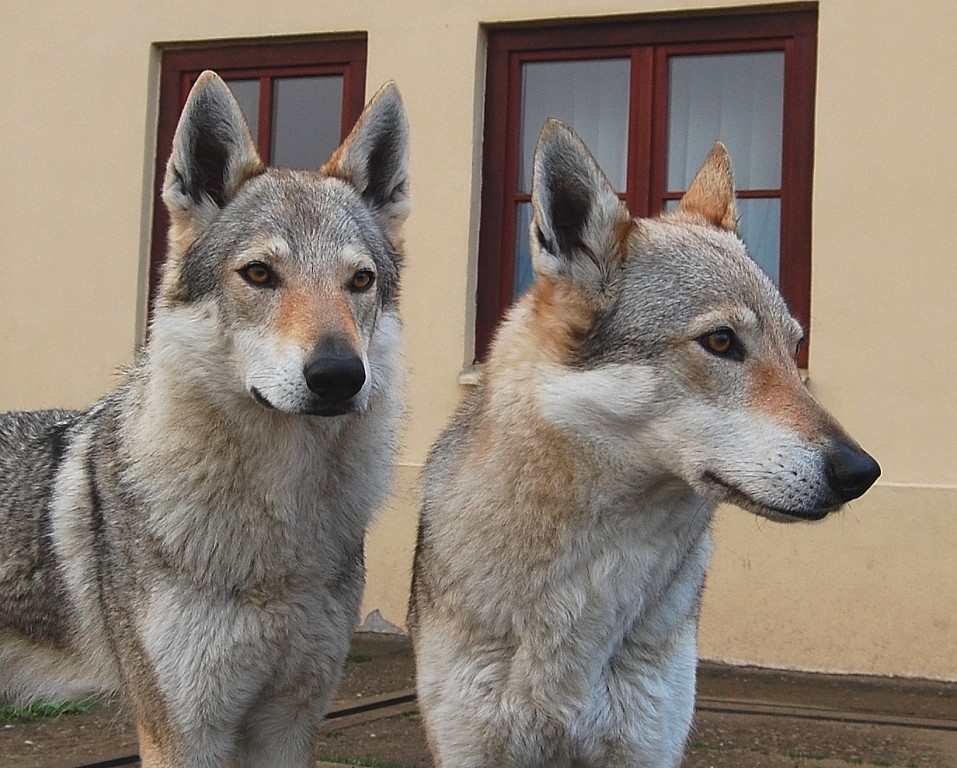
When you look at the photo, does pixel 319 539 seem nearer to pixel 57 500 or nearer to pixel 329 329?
pixel 329 329

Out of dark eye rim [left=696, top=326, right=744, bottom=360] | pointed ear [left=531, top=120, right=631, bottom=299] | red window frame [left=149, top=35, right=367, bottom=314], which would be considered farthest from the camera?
red window frame [left=149, top=35, right=367, bottom=314]

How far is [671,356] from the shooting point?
3.14m

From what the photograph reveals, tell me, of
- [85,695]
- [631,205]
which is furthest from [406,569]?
[85,695]

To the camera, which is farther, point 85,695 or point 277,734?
point 85,695

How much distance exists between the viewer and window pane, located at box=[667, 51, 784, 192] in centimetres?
773

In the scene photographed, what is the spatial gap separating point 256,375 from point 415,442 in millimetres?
4466

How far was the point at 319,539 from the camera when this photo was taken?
12.3 ft

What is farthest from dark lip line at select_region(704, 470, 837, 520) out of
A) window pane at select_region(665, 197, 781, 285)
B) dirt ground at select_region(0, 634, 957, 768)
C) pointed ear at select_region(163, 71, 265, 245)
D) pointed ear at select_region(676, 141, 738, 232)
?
window pane at select_region(665, 197, 781, 285)

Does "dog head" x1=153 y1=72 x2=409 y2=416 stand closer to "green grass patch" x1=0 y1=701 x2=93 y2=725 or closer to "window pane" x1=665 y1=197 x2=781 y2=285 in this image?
"green grass patch" x1=0 y1=701 x2=93 y2=725

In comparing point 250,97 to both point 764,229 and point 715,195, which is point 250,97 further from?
point 715,195

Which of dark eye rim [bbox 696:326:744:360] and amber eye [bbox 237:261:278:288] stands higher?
amber eye [bbox 237:261:278:288]

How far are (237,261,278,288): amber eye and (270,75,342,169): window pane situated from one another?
4989 millimetres

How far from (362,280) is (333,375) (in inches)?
21.7

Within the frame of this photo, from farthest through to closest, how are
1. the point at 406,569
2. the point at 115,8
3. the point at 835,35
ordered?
the point at 115,8
the point at 406,569
the point at 835,35
